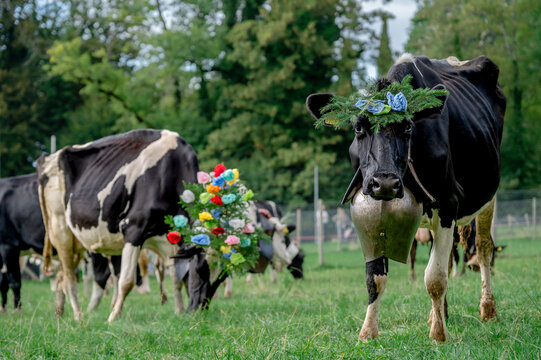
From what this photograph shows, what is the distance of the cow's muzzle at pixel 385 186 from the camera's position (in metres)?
3.80

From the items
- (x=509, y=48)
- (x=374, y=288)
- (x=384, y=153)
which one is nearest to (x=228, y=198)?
(x=374, y=288)

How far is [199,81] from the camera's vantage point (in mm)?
35125

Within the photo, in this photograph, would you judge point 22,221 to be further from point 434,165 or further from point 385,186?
point 385,186

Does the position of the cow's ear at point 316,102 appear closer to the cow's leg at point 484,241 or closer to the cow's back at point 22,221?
the cow's leg at point 484,241

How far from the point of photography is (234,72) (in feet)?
113

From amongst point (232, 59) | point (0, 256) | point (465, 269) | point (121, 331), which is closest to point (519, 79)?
point (232, 59)

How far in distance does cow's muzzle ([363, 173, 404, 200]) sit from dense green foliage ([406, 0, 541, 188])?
1215 inches

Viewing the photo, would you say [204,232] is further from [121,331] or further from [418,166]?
Answer: [418,166]

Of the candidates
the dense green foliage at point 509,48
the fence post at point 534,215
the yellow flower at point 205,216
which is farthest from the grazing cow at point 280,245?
the dense green foliage at point 509,48

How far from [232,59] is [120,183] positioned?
2595cm

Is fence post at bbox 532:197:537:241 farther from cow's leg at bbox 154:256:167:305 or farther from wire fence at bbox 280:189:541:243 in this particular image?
cow's leg at bbox 154:256:167:305

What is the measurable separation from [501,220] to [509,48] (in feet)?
51.1

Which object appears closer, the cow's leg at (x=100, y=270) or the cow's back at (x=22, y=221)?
the cow's leg at (x=100, y=270)

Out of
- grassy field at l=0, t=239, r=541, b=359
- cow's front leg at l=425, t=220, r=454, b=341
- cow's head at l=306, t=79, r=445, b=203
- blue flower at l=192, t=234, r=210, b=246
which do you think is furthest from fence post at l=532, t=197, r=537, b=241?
cow's head at l=306, t=79, r=445, b=203
